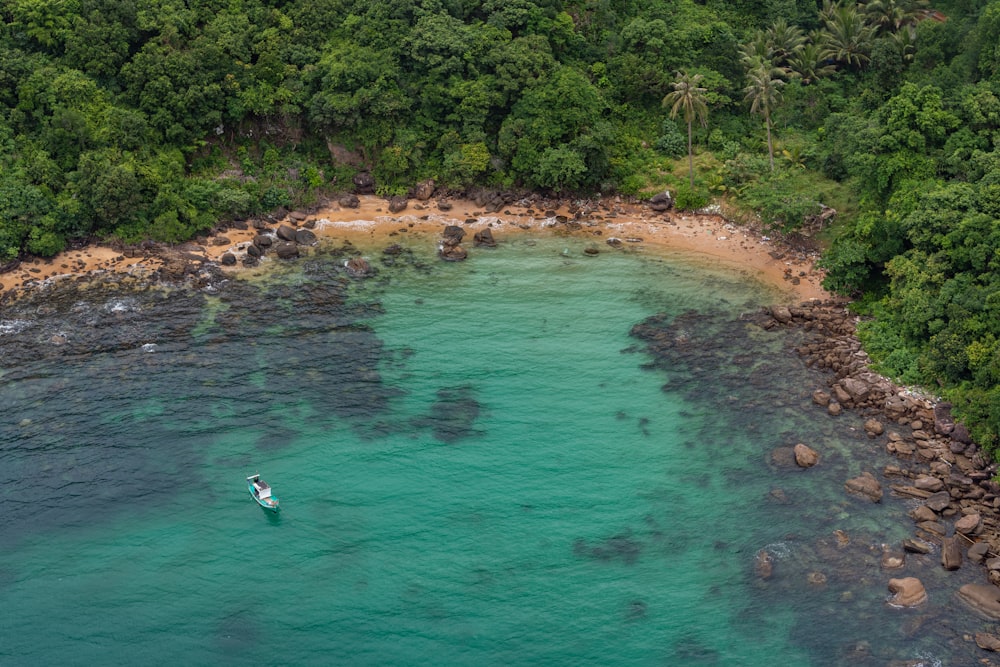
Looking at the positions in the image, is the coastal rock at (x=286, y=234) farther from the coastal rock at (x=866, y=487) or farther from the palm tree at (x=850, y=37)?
the palm tree at (x=850, y=37)

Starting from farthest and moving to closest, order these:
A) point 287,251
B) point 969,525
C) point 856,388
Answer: point 287,251
point 856,388
point 969,525

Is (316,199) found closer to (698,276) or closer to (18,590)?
(698,276)

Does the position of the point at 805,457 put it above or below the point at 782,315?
below

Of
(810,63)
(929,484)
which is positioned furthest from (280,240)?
(810,63)

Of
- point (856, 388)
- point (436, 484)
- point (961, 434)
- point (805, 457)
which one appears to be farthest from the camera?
point (856, 388)

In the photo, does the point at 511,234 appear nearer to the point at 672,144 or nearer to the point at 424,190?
the point at 424,190
